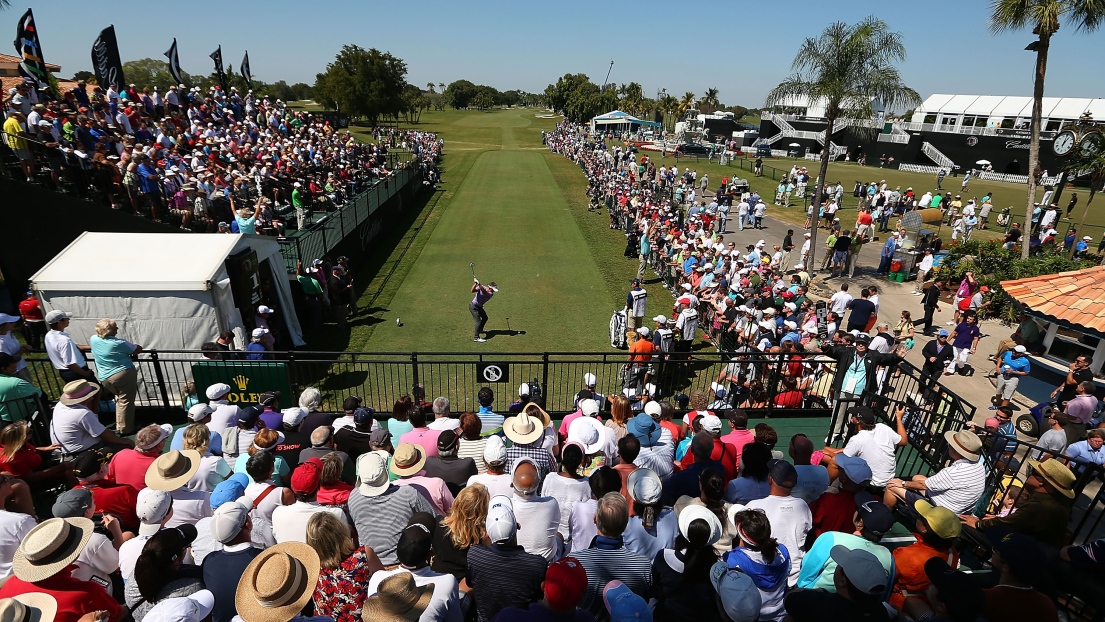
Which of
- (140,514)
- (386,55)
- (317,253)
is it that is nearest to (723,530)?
(140,514)

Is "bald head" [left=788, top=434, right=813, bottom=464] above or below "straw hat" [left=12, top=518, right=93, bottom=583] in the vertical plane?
below

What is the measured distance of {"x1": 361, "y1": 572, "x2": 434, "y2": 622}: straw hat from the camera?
10.2ft

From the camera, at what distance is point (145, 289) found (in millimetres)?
9195

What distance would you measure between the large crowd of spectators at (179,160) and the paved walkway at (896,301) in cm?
1674

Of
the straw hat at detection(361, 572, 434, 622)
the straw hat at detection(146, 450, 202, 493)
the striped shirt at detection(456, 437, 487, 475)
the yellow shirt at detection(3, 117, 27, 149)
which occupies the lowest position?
the striped shirt at detection(456, 437, 487, 475)

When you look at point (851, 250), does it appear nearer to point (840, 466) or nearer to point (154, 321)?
point (840, 466)

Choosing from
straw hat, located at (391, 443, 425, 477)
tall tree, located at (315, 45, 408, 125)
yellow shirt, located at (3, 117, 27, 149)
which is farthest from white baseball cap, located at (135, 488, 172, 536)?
tall tree, located at (315, 45, 408, 125)

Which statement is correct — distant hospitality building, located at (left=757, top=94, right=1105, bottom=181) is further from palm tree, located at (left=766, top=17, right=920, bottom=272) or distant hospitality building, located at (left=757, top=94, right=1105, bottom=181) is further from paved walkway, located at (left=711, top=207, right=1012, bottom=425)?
palm tree, located at (left=766, top=17, right=920, bottom=272)

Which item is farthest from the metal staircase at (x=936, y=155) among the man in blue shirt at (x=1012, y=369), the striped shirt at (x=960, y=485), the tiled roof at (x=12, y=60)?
the tiled roof at (x=12, y=60)

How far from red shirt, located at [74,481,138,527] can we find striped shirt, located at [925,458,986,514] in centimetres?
759

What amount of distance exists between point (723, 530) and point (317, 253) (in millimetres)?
13282

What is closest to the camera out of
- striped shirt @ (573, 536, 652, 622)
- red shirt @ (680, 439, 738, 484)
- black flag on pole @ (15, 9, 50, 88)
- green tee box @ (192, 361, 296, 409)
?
striped shirt @ (573, 536, 652, 622)

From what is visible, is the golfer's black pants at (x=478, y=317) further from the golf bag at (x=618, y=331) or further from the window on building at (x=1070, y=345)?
the window on building at (x=1070, y=345)

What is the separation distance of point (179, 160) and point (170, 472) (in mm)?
15067
